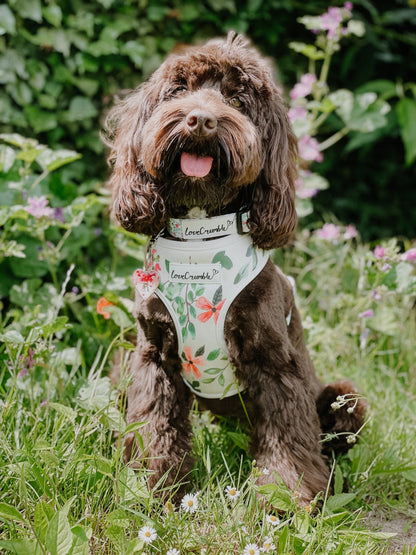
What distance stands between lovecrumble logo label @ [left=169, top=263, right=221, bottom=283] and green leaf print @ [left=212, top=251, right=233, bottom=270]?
2 centimetres

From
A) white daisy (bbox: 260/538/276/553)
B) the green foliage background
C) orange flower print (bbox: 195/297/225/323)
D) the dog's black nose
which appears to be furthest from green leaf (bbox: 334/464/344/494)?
the green foliage background

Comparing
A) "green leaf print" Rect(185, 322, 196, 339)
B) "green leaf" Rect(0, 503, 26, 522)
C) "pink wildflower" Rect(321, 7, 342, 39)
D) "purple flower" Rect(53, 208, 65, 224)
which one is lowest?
"green leaf" Rect(0, 503, 26, 522)

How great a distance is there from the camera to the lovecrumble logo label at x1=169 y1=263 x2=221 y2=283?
2.16 metres

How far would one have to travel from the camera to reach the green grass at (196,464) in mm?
1858

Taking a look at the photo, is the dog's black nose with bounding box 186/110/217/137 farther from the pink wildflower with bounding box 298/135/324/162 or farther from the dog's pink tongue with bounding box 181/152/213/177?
the pink wildflower with bounding box 298/135/324/162

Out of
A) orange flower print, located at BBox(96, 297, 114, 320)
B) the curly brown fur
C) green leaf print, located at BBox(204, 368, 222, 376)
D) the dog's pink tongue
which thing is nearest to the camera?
the dog's pink tongue

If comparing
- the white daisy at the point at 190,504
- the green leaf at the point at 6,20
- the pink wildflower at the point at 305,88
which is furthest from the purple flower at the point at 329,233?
the white daisy at the point at 190,504

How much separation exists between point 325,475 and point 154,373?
73 centimetres

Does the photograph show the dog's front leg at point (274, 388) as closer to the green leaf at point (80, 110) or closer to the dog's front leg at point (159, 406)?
the dog's front leg at point (159, 406)

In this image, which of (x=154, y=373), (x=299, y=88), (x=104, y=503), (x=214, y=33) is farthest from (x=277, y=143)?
(x=214, y=33)

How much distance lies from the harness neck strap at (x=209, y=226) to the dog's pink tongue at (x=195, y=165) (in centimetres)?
23

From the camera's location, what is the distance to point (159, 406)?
7.49 ft

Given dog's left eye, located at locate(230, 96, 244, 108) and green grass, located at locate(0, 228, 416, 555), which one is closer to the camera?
green grass, located at locate(0, 228, 416, 555)

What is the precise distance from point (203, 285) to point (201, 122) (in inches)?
22.6
